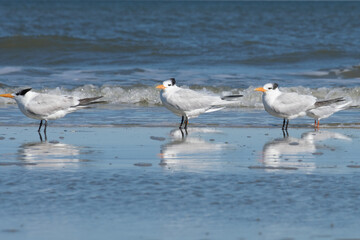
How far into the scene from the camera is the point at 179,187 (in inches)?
214

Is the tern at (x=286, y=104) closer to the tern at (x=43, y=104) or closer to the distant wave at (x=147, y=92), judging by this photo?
the tern at (x=43, y=104)

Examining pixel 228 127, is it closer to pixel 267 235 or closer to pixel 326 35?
pixel 267 235

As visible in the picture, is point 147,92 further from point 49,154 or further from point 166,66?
point 49,154

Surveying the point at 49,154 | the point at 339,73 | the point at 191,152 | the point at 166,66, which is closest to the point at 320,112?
the point at 191,152

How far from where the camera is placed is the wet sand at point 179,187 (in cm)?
439

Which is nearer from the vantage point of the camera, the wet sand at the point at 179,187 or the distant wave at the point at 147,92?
the wet sand at the point at 179,187

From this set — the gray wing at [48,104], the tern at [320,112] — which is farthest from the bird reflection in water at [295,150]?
the gray wing at [48,104]

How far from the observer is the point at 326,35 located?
94.2ft

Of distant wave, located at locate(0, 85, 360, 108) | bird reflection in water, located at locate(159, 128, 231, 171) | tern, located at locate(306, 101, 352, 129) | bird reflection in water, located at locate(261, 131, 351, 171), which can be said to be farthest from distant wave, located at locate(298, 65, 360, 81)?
bird reflection in water, located at locate(159, 128, 231, 171)

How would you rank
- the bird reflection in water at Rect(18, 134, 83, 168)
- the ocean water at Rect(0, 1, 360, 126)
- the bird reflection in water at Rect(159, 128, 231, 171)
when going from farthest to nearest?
the ocean water at Rect(0, 1, 360, 126) → the bird reflection in water at Rect(18, 134, 83, 168) → the bird reflection in water at Rect(159, 128, 231, 171)

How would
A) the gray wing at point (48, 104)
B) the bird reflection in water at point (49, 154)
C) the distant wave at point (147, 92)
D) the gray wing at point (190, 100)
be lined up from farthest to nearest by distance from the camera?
the distant wave at point (147, 92), the gray wing at point (190, 100), the gray wing at point (48, 104), the bird reflection in water at point (49, 154)

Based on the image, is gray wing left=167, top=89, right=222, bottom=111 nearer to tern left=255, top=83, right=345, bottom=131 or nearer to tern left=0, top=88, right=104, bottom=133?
tern left=255, top=83, right=345, bottom=131

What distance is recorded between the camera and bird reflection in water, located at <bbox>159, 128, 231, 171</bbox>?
6.39m

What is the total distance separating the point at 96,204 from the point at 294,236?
1450 mm
